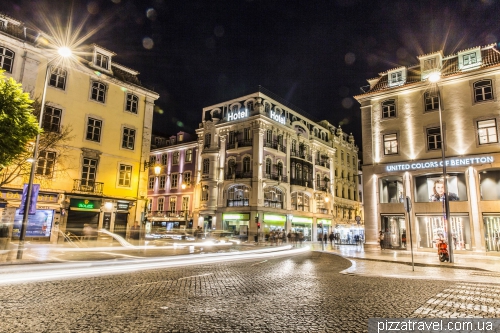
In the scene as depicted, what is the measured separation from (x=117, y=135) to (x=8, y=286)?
2211cm

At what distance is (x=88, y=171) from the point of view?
2647 cm

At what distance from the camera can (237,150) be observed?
140 feet

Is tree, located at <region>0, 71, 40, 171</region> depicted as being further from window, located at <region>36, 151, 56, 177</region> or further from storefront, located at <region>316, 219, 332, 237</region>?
storefront, located at <region>316, 219, 332, 237</region>

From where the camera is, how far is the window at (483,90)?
23609 millimetres

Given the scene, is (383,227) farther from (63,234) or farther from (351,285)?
(63,234)

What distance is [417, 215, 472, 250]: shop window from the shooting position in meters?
23.2

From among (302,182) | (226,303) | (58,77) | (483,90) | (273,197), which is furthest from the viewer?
(302,182)

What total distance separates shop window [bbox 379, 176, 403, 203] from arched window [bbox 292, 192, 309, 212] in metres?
20.2

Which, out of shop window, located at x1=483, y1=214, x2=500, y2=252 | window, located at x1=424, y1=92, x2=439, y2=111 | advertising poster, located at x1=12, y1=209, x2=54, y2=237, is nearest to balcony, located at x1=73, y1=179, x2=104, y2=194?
advertising poster, located at x1=12, y1=209, x2=54, y2=237

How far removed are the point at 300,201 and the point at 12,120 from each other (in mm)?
39564

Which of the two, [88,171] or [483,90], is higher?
[483,90]

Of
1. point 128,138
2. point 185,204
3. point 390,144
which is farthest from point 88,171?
point 390,144

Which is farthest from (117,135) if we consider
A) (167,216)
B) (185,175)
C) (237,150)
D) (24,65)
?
(167,216)

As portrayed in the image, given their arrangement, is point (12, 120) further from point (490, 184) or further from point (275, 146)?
point (275, 146)
